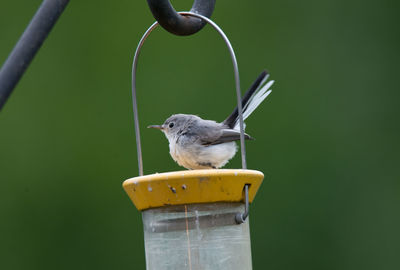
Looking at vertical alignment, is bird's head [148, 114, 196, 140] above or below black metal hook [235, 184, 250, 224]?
above

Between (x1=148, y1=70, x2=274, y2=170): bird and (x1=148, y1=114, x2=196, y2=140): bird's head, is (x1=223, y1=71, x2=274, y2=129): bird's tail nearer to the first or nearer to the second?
(x1=148, y1=70, x2=274, y2=170): bird

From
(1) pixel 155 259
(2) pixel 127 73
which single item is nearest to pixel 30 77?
(2) pixel 127 73

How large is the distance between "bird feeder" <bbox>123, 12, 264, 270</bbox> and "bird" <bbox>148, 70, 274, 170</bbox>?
1274 millimetres

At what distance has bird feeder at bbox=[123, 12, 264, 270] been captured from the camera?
7.38 ft

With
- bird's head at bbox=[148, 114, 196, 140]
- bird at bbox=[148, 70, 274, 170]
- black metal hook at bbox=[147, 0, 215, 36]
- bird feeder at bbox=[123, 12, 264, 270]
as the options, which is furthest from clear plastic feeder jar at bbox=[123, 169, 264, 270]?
bird's head at bbox=[148, 114, 196, 140]

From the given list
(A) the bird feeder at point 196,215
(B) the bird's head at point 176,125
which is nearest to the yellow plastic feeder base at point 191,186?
(A) the bird feeder at point 196,215

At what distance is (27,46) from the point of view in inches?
77.7

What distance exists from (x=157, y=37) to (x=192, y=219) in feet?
14.4

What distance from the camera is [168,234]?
2.35m

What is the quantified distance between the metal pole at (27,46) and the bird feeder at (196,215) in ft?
2.00

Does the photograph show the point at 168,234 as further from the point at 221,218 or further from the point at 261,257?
the point at 261,257

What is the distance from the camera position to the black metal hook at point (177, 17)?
230 centimetres

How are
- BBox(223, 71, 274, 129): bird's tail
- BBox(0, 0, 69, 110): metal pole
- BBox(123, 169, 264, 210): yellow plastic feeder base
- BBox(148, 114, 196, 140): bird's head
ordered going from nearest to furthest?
BBox(0, 0, 69, 110): metal pole, BBox(123, 169, 264, 210): yellow plastic feeder base, BBox(223, 71, 274, 129): bird's tail, BBox(148, 114, 196, 140): bird's head

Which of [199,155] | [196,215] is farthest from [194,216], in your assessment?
[199,155]
